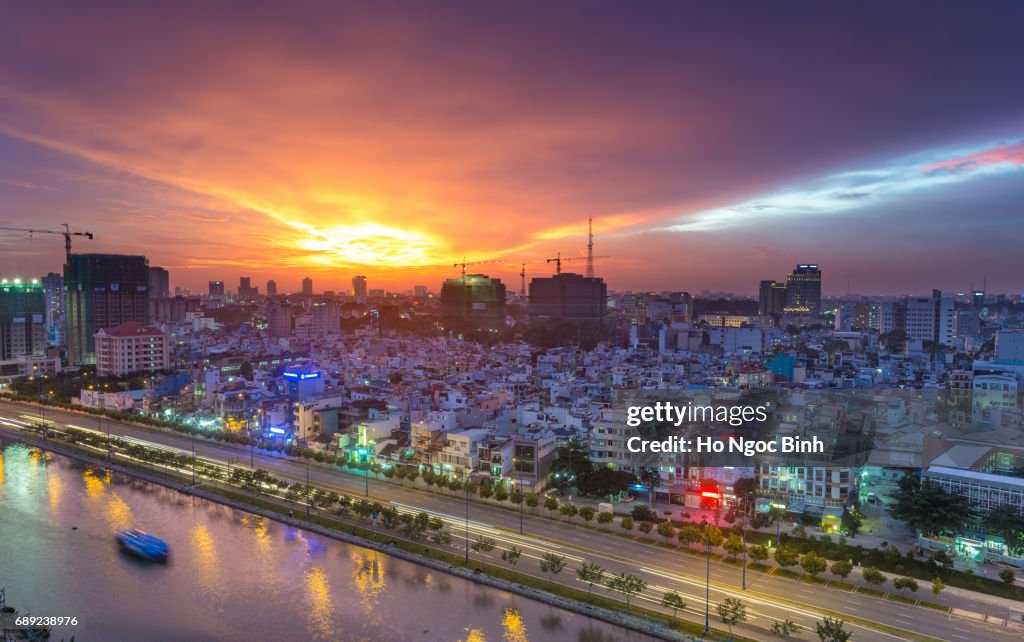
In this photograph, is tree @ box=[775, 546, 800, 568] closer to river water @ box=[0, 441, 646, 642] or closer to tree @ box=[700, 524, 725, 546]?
tree @ box=[700, 524, 725, 546]

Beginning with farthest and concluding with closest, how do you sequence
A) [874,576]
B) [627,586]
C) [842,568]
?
[842,568], [874,576], [627,586]

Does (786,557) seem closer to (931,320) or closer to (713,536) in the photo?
(713,536)

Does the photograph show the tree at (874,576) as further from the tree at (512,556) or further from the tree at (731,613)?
the tree at (512,556)

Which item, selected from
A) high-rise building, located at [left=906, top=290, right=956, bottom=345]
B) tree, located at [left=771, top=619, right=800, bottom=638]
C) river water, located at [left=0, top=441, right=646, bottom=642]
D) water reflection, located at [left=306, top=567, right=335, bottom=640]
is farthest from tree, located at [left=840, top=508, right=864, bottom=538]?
high-rise building, located at [left=906, top=290, right=956, bottom=345]

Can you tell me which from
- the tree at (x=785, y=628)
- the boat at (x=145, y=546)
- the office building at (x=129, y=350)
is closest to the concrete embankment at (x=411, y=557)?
the tree at (x=785, y=628)

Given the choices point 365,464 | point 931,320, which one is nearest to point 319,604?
point 365,464
